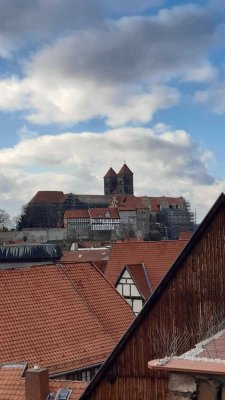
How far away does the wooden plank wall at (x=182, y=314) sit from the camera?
9.12 meters

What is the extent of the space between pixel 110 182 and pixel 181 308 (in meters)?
149

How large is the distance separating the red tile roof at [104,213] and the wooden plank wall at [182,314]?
385 feet

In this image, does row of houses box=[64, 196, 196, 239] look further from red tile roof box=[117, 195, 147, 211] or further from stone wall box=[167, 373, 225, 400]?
stone wall box=[167, 373, 225, 400]

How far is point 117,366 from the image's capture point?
969cm

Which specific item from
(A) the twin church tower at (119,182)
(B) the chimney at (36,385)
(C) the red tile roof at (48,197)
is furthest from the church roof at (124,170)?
(B) the chimney at (36,385)

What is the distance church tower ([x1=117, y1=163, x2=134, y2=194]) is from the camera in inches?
6097

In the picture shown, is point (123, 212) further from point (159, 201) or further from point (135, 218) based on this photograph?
point (159, 201)

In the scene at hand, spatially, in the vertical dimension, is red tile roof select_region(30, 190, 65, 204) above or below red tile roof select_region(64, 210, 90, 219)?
above

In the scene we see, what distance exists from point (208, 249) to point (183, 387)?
A: 3454 millimetres

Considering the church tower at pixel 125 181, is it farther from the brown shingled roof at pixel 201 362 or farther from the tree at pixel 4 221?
the brown shingled roof at pixel 201 362

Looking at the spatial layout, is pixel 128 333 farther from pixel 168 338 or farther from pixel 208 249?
pixel 208 249

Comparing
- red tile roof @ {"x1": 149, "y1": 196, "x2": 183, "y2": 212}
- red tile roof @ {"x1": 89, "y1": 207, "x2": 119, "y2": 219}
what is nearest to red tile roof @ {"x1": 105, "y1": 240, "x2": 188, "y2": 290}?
red tile roof @ {"x1": 89, "y1": 207, "x2": 119, "y2": 219}

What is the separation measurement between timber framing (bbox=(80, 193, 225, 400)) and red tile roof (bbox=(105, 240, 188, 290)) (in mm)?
17528

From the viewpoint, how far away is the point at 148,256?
29.4 meters
